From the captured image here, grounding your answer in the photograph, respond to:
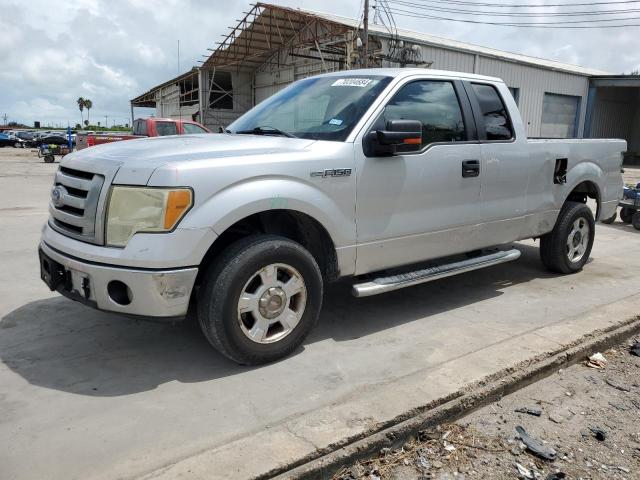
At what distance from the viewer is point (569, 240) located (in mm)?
5848

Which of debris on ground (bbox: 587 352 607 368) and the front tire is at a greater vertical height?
the front tire

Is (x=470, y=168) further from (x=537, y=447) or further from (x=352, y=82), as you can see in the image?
(x=537, y=447)

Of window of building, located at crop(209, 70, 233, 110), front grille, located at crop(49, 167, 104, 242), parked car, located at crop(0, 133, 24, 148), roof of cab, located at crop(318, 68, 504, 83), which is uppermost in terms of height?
window of building, located at crop(209, 70, 233, 110)

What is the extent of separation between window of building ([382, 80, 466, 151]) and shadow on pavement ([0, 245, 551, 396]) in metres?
1.49

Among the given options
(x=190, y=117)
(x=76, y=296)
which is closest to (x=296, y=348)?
(x=76, y=296)

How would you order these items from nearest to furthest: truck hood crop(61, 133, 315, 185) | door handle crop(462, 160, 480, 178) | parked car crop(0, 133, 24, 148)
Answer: truck hood crop(61, 133, 315, 185)
door handle crop(462, 160, 480, 178)
parked car crop(0, 133, 24, 148)

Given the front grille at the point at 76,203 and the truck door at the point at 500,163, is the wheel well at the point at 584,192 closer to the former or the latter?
the truck door at the point at 500,163

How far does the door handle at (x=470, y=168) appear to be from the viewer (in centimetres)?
439

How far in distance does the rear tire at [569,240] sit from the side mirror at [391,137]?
2627 mm

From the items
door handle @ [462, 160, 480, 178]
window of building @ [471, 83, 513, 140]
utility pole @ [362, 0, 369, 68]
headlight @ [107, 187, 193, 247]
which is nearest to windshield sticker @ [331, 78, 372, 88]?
door handle @ [462, 160, 480, 178]

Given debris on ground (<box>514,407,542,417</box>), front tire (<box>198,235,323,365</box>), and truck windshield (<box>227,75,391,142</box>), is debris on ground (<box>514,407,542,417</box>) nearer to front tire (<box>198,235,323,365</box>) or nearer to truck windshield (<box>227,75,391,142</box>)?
front tire (<box>198,235,323,365</box>)

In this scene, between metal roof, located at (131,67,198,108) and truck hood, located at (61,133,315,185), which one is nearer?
truck hood, located at (61,133,315,185)

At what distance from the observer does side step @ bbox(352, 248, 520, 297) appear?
3865mm

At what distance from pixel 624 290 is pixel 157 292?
4665 mm
